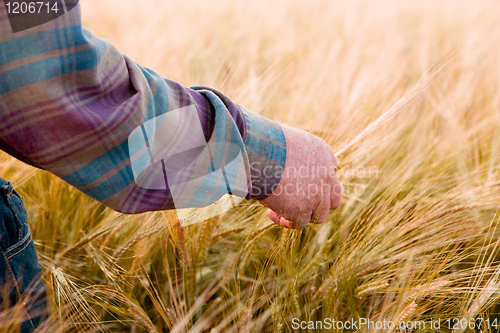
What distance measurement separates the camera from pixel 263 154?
46 cm

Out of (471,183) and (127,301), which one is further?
(471,183)

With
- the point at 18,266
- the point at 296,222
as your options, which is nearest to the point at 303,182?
the point at 296,222

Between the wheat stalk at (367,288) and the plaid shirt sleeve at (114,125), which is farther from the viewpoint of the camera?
the wheat stalk at (367,288)

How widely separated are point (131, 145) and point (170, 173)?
2.3 inches

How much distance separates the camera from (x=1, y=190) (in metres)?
0.42

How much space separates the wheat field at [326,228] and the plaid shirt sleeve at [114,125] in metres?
0.15

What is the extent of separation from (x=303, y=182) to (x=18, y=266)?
0.36 m

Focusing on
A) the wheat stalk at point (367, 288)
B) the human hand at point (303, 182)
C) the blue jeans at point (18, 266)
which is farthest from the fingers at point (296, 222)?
the blue jeans at point (18, 266)

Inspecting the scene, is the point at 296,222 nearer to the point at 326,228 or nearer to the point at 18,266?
the point at 326,228

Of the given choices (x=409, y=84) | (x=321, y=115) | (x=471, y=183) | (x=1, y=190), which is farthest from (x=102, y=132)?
(x=409, y=84)

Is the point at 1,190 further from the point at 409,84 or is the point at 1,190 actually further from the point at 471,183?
the point at 409,84

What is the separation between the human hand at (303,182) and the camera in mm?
477

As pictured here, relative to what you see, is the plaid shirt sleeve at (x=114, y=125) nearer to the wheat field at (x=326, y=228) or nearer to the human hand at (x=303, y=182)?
the human hand at (x=303, y=182)

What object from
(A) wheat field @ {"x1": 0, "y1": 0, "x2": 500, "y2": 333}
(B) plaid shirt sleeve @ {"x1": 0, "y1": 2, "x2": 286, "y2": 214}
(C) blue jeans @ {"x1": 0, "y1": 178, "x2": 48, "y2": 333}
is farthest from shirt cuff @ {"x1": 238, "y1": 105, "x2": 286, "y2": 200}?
(C) blue jeans @ {"x1": 0, "y1": 178, "x2": 48, "y2": 333}
